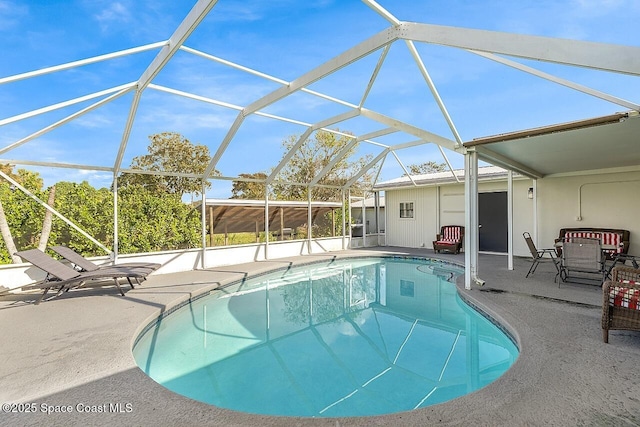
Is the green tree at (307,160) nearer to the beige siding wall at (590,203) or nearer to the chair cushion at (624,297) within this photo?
the beige siding wall at (590,203)

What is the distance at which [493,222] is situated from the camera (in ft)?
39.2

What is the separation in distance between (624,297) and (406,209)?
413 inches

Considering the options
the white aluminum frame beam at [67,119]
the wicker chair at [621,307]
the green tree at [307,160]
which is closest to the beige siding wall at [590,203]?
the wicker chair at [621,307]

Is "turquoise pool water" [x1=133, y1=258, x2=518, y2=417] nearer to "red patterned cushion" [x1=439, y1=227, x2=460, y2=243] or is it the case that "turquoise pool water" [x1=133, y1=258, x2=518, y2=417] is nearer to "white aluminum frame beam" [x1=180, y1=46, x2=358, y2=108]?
"white aluminum frame beam" [x1=180, y1=46, x2=358, y2=108]

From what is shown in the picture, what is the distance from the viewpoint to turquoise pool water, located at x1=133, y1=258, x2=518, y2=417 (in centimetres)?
319

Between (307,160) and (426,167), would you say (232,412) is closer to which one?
(307,160)

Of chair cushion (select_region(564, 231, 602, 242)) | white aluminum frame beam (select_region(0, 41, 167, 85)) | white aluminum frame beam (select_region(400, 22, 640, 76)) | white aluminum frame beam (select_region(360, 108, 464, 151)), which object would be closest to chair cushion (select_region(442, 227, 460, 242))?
chair cushion (select_region(564, 231, 602, 242))

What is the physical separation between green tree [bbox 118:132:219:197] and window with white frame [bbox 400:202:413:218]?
1048 centimetres

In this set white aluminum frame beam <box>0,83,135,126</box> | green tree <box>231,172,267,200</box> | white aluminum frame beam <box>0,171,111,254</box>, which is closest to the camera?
white aluminum frame beam <box>0,83,135,126</box>

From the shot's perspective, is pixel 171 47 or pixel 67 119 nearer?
pixel 171 47

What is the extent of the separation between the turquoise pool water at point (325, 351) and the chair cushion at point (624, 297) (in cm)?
113

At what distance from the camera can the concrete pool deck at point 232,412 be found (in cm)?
227

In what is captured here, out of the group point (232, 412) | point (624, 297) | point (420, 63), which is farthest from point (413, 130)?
point (232, 412)

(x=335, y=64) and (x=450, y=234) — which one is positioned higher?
(x=335, y=64)
